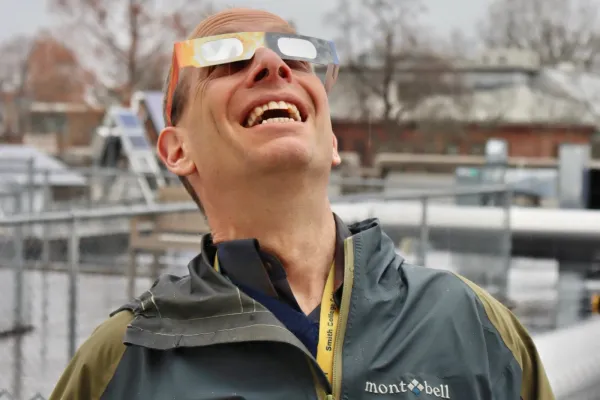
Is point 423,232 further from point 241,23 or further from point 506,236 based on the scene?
point 241,23

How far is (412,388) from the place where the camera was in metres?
1.57

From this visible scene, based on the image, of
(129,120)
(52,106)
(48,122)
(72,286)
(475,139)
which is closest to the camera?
(72,286)

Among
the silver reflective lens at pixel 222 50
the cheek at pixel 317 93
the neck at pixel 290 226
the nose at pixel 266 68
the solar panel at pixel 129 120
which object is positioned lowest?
the solar panel at pixel 129 120

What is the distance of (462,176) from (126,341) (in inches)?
556

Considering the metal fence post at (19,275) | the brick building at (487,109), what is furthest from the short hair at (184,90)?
the brick building at (487,109)

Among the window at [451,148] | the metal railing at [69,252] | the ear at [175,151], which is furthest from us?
the window at [451,148]

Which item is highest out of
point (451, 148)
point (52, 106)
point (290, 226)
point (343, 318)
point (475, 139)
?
point (290, 226)

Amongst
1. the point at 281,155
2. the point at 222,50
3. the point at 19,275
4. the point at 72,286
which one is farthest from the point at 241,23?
the point at 19,275

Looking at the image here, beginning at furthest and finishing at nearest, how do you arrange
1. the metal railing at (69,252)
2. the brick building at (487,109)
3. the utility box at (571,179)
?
1. the brick building at (487,109)
2. the utility box at (571,179)
3. the metal railing at (69,252)

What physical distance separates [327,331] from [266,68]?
467mm

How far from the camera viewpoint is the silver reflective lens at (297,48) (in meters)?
1.69

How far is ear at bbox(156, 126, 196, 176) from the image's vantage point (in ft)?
5.79

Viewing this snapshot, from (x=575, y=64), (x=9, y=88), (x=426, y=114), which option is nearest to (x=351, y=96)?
(x=426, y=114)

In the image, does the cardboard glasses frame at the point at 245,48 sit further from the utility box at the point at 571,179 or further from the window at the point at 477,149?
the window at the point at 477,149
